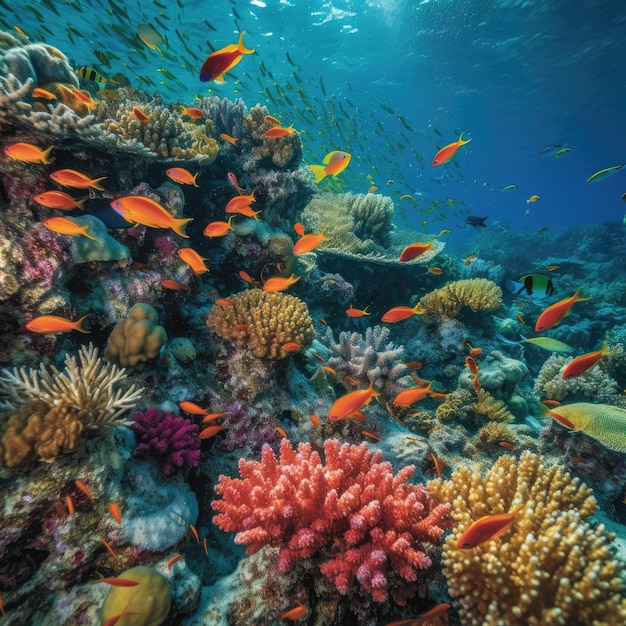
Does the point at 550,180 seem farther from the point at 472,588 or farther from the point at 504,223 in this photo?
the point at 472,588

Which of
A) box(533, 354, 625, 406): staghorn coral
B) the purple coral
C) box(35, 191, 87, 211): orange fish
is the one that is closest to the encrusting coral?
the purple coral

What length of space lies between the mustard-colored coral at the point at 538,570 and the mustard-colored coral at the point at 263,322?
2567 mm

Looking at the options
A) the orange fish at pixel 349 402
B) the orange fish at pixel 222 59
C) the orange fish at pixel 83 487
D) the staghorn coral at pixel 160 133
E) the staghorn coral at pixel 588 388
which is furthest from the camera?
the staghorn coral at pixel 588 388

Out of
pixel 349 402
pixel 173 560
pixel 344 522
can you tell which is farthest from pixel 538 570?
pixel 173 560

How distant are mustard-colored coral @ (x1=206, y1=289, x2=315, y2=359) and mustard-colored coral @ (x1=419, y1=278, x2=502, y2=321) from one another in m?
3.84

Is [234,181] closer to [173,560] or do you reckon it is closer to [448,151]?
[448,151]

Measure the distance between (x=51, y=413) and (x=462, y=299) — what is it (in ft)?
22.9

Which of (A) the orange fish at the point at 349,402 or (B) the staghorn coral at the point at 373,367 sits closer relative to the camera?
(A) the orange fish at the point at 349,402

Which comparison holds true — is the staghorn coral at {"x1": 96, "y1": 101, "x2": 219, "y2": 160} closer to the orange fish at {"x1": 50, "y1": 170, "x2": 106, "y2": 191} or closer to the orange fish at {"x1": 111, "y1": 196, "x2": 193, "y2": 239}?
the orange fish at {"x1": 50, "y1": 170, "x2": 106, "y2": 191}

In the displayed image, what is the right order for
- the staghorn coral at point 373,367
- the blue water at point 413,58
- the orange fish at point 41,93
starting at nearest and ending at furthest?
the orange fish at point 41,93 < the staghorn coral at point 373,367 < the blue water at point 413,58

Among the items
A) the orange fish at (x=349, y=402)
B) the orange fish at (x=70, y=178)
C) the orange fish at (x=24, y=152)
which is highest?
the orange fish at (x=24, y=152)

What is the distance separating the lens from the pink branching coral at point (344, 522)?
220 centimetres

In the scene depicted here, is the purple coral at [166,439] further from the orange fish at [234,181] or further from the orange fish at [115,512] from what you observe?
the orange fish at [234,181]

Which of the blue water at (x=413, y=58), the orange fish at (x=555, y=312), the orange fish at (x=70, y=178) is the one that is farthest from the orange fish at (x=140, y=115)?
the blue water at (x=413, y=58)
